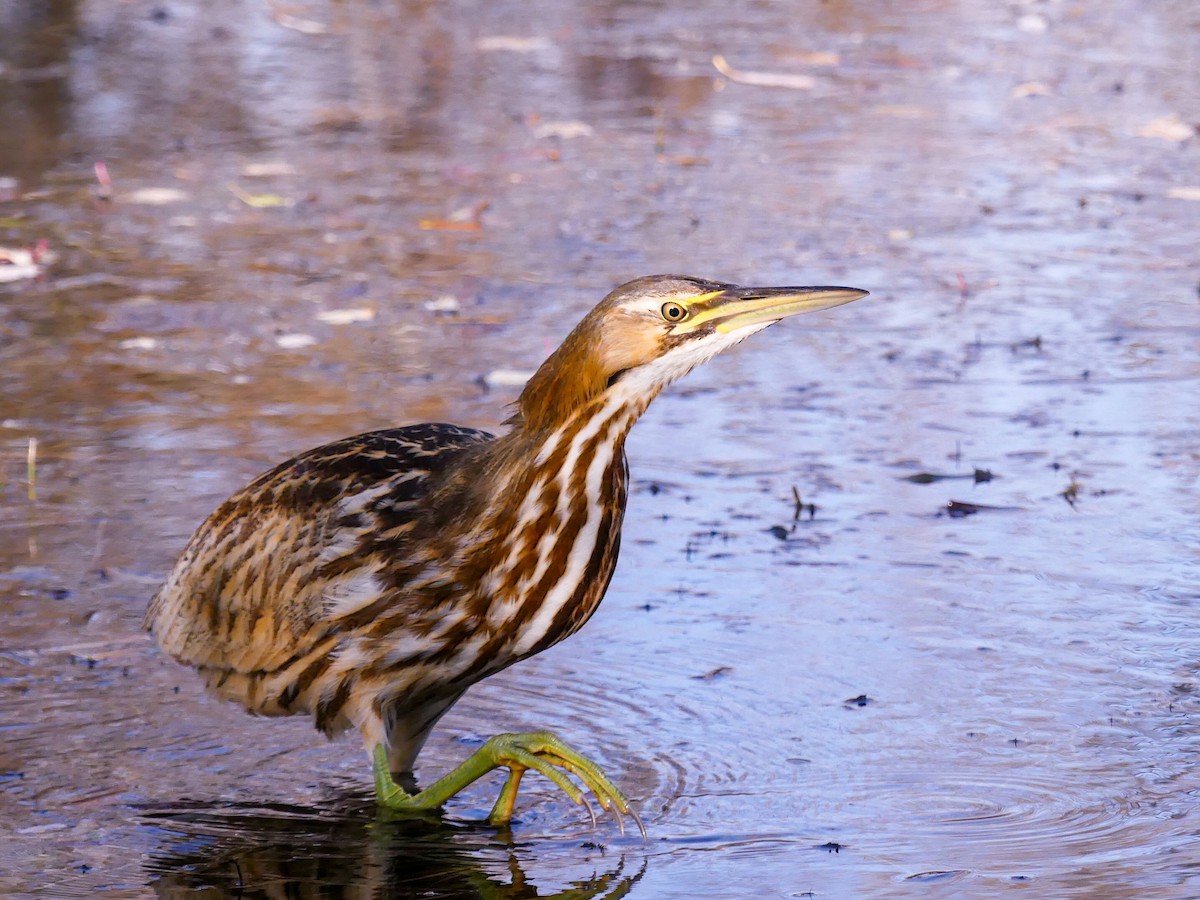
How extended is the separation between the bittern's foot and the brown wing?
13.5 inches

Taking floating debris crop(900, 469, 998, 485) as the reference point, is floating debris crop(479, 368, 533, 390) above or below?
below

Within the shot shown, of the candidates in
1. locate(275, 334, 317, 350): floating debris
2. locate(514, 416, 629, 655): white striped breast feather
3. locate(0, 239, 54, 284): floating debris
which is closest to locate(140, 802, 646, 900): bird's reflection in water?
locate(514, 416, 629, 655): white striped breast feather

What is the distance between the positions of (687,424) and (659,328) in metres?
2.82

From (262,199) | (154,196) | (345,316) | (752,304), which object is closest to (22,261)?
(154,196)

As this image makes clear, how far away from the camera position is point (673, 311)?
3.90 metres

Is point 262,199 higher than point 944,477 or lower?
lower

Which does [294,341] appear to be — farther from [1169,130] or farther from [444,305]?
[1169,130]

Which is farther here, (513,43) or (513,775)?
(513,43)

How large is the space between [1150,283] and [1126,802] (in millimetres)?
4049

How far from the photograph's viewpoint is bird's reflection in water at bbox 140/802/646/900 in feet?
13.0

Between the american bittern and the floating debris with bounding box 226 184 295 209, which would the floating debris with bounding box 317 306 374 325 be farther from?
the american bittern

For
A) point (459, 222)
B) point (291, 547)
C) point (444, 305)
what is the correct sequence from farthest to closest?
point (459, 222), point (444, 305), point (291, 547)

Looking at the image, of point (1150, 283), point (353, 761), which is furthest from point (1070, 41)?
point (353, 761)

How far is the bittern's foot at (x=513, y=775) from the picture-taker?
4.01m
